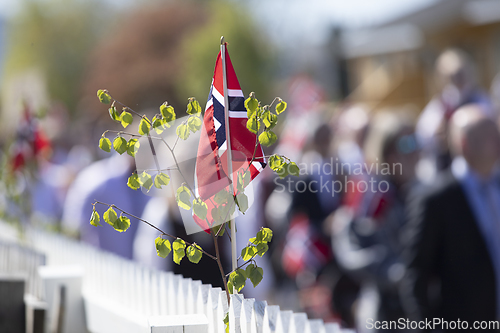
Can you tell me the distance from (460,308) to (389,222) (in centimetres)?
99

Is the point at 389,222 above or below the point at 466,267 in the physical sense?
above

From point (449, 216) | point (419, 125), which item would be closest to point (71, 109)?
point (419, 125)

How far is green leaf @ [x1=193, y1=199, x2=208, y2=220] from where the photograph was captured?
1.51m

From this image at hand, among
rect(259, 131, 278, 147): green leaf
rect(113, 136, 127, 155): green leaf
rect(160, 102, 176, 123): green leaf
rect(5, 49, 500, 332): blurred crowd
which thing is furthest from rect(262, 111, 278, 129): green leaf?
rect(5, 49, 500, 332): blurred crowd

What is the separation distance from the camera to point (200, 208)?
1.51 meters

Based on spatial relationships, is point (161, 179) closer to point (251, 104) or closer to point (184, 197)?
point (184, 197)

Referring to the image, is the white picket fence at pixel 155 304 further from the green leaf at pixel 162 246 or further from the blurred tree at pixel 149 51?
the blurred tree at pixel 149 51

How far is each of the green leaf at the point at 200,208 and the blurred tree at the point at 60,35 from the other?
129 feet

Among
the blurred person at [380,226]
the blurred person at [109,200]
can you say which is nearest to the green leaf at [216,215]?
the blurred person at [380,226]

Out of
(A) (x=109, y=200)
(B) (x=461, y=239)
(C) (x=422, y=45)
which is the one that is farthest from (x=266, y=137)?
(C) (x=422, y=45)

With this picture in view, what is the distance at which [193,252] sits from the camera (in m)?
1.53

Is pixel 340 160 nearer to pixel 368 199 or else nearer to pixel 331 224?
pixel 331 224

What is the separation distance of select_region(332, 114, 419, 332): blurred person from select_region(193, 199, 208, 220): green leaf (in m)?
2.26

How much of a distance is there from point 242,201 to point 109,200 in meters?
2.85
